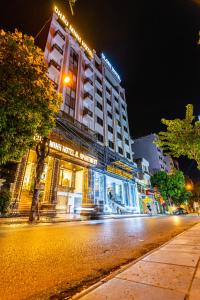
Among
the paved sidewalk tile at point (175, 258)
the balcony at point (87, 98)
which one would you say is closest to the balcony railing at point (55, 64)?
the balcony at point (87, 98)

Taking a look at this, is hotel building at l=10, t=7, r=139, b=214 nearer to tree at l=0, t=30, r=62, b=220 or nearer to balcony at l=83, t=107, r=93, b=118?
balcony at l=83, t=107, r=93, b=118

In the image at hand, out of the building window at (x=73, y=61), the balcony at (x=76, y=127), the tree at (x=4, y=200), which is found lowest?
the tree at (x=4, y=200)

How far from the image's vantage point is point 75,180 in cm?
2405

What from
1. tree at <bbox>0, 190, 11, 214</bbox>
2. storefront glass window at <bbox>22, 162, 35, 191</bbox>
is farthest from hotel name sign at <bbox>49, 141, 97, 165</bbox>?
tree at <bbox>0, 190, 11, 214</bbox>

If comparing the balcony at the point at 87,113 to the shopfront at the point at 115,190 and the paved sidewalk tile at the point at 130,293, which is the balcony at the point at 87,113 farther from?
the paved sidewalk tile at the point at 130,293

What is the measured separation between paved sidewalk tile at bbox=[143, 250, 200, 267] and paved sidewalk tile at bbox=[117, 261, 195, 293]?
9.5 inches

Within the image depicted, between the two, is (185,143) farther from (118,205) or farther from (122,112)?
(122,112)

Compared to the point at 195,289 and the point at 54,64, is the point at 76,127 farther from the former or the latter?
the point at 195,289

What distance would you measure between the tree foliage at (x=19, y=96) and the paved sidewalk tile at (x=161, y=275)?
27.8 ft

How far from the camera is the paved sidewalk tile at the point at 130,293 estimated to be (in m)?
1.75

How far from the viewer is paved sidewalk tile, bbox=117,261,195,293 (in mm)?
2053

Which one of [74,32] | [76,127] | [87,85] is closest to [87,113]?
[76,127]

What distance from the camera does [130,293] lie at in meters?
1.84

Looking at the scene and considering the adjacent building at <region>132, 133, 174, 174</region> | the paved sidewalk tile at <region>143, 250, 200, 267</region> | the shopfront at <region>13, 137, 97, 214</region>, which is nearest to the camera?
the paved sidewalk tile at <region>143, 250, 200, 267</region>
